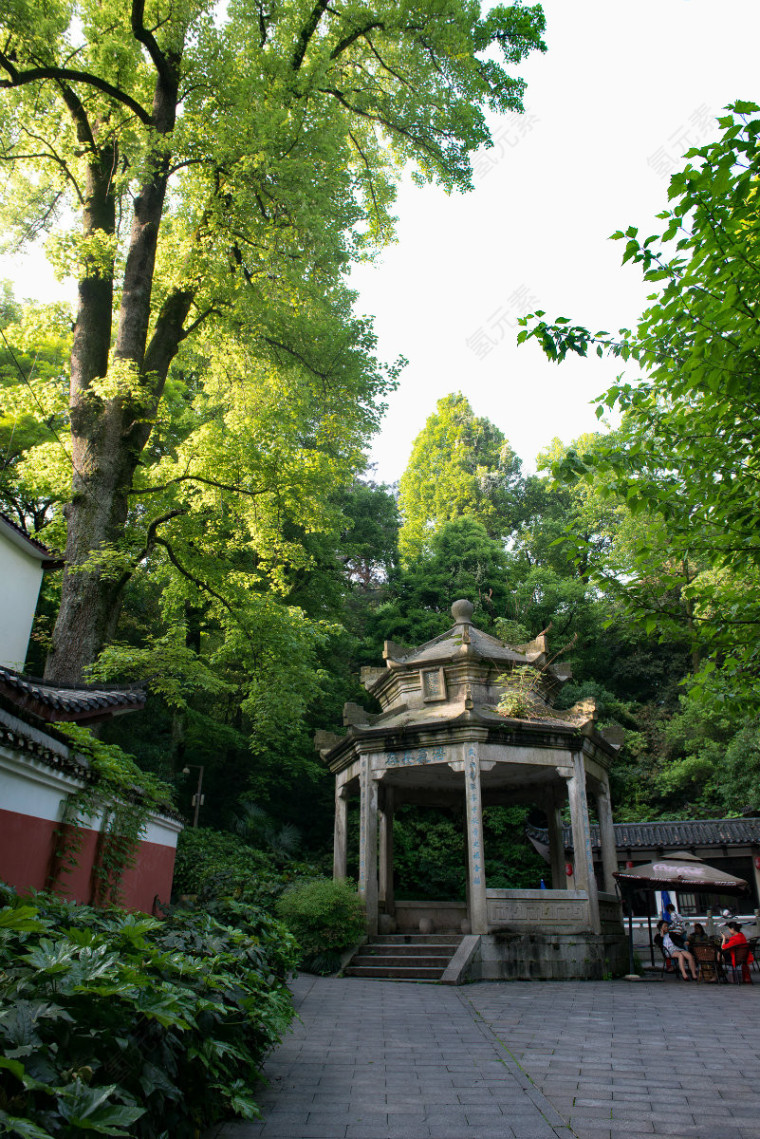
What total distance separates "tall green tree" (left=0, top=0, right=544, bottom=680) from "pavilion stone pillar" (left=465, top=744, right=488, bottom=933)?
599 centimetres

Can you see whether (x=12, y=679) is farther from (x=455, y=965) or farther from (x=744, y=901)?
(x=744, y=901)

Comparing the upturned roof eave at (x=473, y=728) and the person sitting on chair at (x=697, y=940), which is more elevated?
the upturned roof eave at (x=473, y=728)

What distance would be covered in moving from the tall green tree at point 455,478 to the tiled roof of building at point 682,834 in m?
18.0

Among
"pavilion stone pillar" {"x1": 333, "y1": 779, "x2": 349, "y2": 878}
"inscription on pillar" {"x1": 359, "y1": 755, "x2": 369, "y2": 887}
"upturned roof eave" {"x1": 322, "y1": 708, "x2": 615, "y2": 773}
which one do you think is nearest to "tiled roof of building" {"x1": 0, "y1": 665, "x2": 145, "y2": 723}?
"upturned roof eave" {"x1": 322, "y1": 708, "x2": 615, "y2": 773}

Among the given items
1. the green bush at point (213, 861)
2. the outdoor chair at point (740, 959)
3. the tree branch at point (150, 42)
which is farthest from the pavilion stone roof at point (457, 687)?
the tree branch at point (150, 42)

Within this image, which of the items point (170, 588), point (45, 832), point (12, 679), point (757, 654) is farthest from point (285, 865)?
point (757, 654)

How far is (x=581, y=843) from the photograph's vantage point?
11852mm

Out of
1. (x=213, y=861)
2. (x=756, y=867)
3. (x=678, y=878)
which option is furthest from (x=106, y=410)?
(x=756, y=867)

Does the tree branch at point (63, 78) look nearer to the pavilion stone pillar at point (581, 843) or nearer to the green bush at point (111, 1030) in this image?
the green bush at point (111, 1030)

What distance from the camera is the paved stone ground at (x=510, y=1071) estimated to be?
365cm

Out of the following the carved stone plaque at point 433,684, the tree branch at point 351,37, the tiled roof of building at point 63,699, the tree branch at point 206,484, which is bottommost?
the tiled roof of building at point 63,699

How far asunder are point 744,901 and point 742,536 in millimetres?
23716

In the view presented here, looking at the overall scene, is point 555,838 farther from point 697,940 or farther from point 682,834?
point 682,834

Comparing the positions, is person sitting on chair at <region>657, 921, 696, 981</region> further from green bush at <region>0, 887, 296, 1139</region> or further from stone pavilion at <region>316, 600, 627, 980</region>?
green bush at <region>0, 887, 296, 1139</region>
